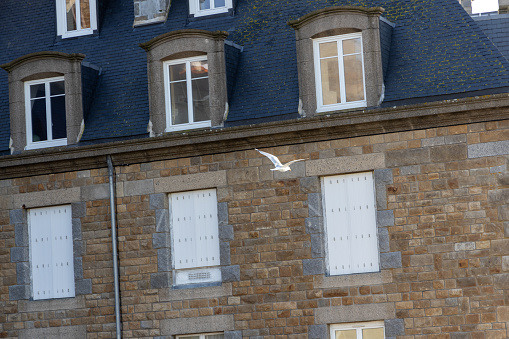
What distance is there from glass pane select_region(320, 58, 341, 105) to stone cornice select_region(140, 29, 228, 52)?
2160 mm

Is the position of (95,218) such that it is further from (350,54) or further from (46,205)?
(350,54)

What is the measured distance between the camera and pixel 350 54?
72.7 feet

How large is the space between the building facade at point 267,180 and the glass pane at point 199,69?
3 cm

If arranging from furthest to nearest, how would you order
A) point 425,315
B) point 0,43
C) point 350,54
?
1. point 0,43
2. point 350,54
3. point 425,315

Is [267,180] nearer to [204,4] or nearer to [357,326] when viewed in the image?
[357,326]

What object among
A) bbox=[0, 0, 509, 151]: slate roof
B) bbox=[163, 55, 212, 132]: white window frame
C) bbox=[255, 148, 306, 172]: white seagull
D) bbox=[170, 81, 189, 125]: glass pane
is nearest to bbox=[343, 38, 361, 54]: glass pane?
bbox=[0, 0, 509, 151]: slate roof

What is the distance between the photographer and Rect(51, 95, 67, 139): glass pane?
24312 millimetres

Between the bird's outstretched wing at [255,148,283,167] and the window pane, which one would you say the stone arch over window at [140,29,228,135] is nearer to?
the bird's outstretched wing at [255,148,283,167]

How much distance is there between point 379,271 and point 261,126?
3.56 metres

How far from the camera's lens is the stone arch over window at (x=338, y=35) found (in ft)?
71.5

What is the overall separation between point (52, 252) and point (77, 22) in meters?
5.57

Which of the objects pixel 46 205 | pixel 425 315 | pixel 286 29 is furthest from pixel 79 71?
pixel 425 315

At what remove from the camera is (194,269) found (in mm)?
22672

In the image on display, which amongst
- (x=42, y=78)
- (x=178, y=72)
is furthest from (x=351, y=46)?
(x=42, y=78)
